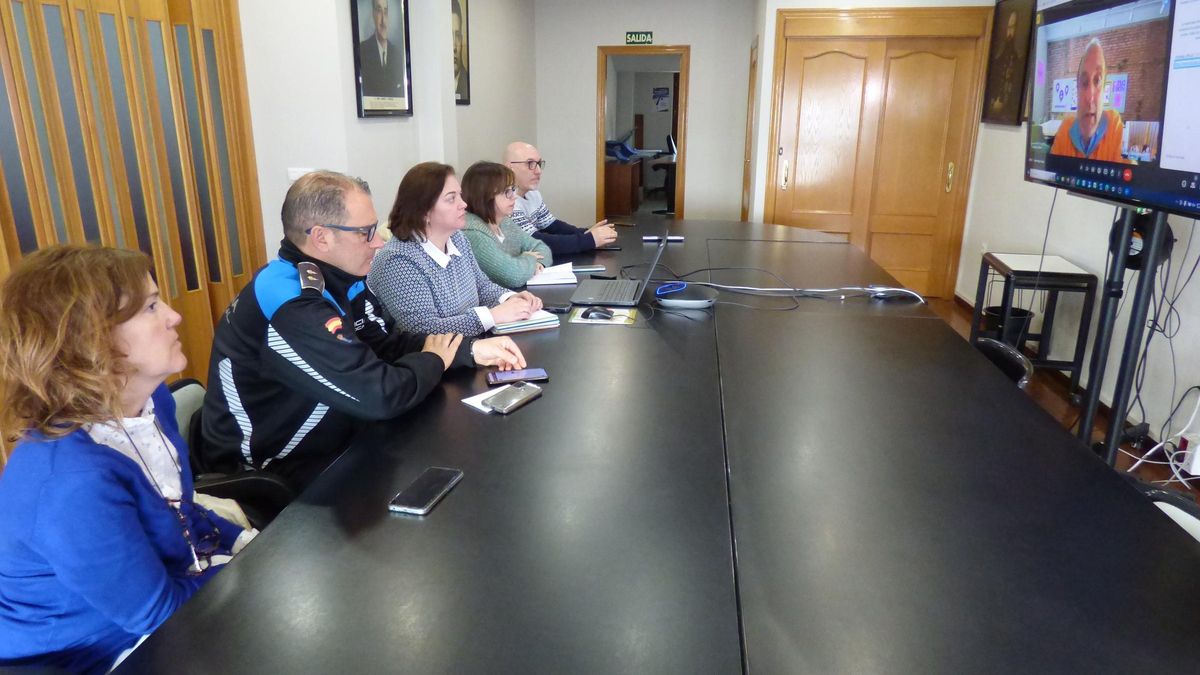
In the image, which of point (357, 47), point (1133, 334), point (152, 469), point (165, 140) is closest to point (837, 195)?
point (1133, 334)

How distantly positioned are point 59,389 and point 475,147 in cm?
432

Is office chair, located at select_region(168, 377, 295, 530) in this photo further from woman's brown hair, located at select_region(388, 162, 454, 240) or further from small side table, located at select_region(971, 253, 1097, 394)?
small side table, located at select_region(971, 253, 1097, 394)

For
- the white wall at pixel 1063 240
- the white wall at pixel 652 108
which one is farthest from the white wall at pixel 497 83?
the white wall at pixel 652 108

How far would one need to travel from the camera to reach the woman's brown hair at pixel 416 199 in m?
2.18

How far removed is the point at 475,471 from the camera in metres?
1.31

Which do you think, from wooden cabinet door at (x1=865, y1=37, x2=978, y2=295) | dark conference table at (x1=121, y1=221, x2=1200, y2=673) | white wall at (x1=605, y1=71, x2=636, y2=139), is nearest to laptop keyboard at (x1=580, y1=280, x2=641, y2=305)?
dark conference table at (x1=121, y1=221, x2=1200, y2=673)

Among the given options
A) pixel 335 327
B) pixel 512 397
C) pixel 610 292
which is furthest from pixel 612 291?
pixel 335 327

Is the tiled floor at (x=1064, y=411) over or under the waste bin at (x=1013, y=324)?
under

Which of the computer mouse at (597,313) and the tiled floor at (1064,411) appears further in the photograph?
the tiled floor at (1064,411)

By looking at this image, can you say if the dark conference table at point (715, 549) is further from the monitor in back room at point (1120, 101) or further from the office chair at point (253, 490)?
the monitor in back room at point (1120, 101)

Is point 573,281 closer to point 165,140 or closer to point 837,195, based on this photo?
point 165,140

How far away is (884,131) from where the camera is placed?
17.9 ft

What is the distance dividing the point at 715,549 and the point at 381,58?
3.18 meters

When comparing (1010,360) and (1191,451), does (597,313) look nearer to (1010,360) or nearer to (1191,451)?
(1010,360)
